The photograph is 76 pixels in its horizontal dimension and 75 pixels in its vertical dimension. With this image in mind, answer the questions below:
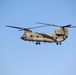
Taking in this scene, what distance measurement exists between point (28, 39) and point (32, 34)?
2.64 m

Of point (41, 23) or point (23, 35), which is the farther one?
point (23, 35)

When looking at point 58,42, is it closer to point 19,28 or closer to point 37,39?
point 37,39

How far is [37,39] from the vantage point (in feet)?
275

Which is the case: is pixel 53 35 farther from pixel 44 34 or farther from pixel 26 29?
pixel 26 29

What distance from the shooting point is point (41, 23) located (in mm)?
72438

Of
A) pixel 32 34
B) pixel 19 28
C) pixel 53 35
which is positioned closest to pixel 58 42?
pixel 53 35

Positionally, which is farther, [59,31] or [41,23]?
[59,31]

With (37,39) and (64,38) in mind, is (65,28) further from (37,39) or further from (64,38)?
(37,39)

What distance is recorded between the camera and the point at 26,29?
86.8 meters

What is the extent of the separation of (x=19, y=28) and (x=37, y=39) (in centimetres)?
787

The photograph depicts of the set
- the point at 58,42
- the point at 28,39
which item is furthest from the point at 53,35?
the point at 28,39

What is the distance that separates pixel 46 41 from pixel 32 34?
232 inches

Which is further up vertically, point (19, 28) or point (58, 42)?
point (19, 28)

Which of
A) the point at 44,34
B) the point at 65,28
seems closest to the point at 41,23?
the point at 44,34
